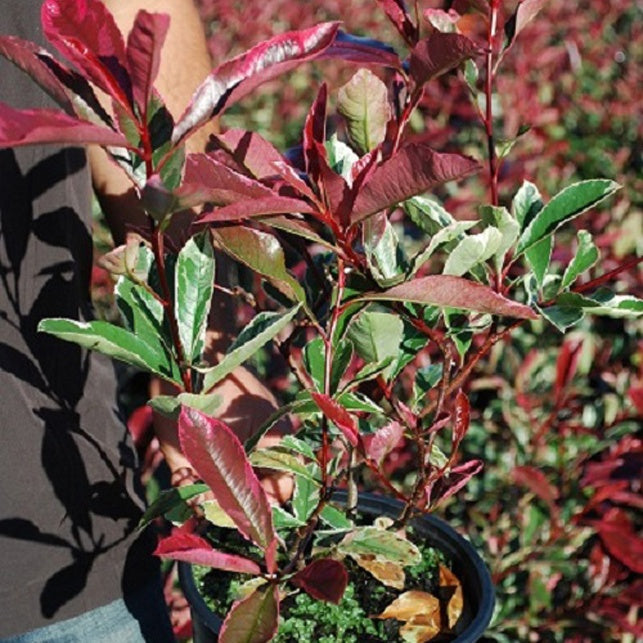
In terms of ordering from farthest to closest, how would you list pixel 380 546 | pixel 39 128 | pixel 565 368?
1. pixel 565 368
2. pixel 380 546
3. pixel 39 128

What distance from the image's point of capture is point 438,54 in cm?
82

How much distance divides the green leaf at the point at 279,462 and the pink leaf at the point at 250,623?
0.40ft

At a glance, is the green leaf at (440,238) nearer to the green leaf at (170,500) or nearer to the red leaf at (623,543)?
→ the green leaf at (170,500)

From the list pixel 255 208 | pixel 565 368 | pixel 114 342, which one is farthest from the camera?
pixel 565 368

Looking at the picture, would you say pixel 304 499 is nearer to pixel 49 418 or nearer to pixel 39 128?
pixel 49 418

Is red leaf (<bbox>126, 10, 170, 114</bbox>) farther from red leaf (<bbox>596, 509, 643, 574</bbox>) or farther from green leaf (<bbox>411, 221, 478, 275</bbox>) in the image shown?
red leaf (<bbox>596, 509, 643, 574</bbox>)

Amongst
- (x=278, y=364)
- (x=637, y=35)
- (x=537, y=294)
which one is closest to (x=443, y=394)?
(x=537, y=294)

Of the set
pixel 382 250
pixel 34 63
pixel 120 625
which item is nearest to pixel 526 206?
pixel 382 250

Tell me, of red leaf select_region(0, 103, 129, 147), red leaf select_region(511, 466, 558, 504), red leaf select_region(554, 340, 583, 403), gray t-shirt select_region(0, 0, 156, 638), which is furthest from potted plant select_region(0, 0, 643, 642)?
red leaf select_region(554, 340, 583, 403)

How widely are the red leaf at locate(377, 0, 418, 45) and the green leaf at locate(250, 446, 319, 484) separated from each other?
15.4 inches

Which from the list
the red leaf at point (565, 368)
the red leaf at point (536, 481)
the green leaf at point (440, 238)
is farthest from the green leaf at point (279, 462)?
the red leaf at point (565, 368)

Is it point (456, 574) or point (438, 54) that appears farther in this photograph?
point (456, 574)

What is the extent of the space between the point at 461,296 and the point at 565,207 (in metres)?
0.17

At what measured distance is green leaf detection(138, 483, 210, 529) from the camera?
0.99 m
